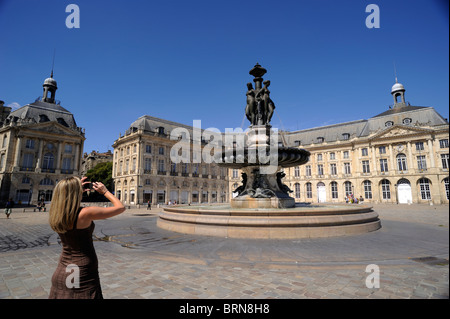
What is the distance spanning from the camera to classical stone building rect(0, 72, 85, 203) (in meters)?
38.2

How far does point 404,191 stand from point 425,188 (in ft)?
9.77

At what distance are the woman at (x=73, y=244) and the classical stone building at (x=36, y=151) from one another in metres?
47.5

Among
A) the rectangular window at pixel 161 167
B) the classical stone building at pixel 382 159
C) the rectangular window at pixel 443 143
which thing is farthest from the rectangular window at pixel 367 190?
the rectangular window at pixel 161 167

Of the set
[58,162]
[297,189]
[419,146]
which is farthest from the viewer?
[297,189]

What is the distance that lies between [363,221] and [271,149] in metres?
4.42

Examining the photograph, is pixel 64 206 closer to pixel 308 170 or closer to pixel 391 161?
pixel 391 161

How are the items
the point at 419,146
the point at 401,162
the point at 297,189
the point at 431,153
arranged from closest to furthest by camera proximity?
the point at 431,153 → the point at 419,146 → the point at 401,162 → the point at 297,189

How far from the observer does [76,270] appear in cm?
197

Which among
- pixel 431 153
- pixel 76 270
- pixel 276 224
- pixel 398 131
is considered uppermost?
pixel 398 131

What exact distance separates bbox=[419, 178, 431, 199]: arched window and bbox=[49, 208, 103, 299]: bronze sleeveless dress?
51.3m

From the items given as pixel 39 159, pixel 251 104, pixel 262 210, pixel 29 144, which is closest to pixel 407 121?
pixel 251 104

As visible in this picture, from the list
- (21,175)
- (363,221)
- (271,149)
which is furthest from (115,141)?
(363,221)

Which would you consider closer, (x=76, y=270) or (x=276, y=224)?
(x=76, y=270)

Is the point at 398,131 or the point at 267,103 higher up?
the point at 398,131
